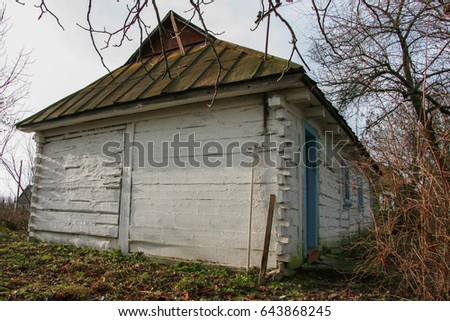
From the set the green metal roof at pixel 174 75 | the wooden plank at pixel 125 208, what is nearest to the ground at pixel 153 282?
the wooden plank at pixel 125 208

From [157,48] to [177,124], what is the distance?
4.35 meters

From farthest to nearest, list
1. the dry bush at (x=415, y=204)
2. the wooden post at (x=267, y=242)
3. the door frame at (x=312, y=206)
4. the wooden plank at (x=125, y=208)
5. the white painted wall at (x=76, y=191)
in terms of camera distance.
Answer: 1. the white painted wall at (x=76, y=191)
2. the wooden plank at (x=125, y=208)
3. the door frame at (x=312, y=206)
4. the wooden post at (x=267, y=242)
5. the dry bush at (x=415, y=204)

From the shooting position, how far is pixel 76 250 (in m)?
8.09

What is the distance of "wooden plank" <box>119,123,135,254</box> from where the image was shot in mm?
7477

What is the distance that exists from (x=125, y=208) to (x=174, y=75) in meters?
3.19

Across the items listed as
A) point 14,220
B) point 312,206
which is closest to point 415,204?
point 312,206

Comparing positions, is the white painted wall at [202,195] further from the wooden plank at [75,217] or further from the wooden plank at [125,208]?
the wooden plank at [75,217]

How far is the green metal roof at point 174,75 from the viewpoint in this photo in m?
6.14

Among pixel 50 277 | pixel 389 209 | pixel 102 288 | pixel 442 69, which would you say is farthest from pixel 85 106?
pixel 442 69

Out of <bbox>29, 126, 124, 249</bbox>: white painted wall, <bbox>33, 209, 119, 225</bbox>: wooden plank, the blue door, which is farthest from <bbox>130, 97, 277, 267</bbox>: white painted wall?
the blue door

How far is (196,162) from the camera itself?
22.1ft

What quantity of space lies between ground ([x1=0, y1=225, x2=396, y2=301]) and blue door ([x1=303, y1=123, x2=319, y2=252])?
1263mm

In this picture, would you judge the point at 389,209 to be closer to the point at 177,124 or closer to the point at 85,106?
the point at 177,124

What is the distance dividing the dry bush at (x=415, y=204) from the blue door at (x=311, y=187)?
2738mm
